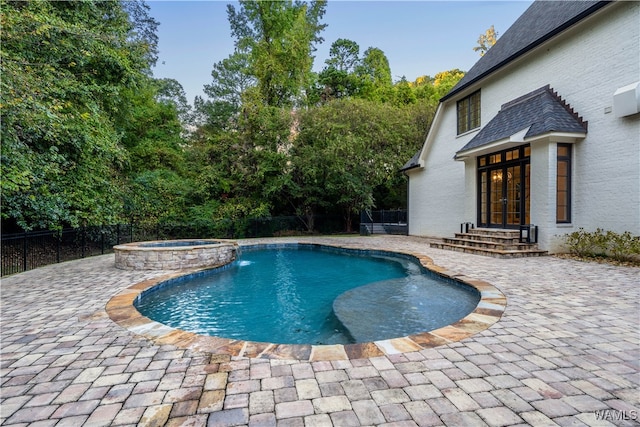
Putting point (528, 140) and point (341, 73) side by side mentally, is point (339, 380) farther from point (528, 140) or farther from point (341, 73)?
point (341, 73)

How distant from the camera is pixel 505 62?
9.06m

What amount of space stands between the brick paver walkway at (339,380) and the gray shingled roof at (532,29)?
7.60 metres

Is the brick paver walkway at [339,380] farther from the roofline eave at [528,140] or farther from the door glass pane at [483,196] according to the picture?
the door glass pane at [483,196]

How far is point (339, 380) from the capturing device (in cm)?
208

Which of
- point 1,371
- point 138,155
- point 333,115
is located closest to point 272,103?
point 333,115

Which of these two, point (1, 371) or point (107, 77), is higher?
point (107, 77)

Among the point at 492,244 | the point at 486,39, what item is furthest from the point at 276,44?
the point at 486,39

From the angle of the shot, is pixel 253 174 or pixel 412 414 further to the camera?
pixel 253 174

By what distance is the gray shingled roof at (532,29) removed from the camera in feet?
24.1

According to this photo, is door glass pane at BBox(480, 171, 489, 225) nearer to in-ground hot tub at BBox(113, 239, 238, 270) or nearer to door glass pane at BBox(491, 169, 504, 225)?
door glass pane at BBox(491, 169, 504, 225)

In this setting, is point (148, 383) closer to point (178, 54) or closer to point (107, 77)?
point (107, 77)

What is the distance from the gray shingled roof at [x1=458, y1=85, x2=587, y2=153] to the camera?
718cm

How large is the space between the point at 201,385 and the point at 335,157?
497 inches

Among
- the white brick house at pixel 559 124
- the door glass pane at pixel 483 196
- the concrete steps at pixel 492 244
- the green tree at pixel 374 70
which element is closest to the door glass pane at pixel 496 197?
the white brick house at pixel 559 124
